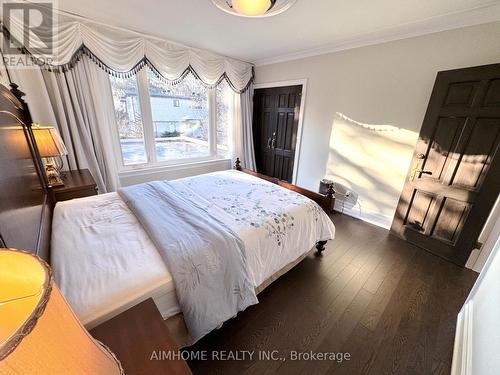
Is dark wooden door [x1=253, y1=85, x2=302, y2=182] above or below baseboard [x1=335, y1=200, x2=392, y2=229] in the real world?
above

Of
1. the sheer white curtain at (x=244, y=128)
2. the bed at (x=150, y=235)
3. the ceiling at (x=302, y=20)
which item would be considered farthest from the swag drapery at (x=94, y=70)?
the sheer white curtain at (x=244, y=128)

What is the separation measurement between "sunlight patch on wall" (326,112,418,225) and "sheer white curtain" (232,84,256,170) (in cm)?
159

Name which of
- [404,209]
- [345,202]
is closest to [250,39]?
[345,202]

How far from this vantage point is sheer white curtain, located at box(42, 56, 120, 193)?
228 cm

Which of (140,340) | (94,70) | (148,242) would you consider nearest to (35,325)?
(140,340)

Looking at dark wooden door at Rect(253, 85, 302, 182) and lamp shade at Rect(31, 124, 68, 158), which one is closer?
lamp shade at Rect(31, 124, 68, 158)

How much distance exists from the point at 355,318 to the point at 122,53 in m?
3.67

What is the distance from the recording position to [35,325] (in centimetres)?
25

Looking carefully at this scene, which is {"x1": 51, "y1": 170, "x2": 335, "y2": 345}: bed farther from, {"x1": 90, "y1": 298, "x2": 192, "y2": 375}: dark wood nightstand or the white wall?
the white wall

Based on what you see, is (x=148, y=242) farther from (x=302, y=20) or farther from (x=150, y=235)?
(x=302, y=20)

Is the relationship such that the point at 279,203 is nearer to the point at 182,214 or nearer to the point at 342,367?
the point at 182,214

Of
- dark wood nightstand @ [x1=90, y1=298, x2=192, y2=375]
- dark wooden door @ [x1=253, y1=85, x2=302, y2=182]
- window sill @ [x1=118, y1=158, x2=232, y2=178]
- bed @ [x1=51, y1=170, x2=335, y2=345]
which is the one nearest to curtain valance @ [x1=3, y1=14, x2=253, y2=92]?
dark wooden door @ [x1=253, y1=85, x2=302, y2=182]

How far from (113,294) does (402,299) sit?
2129mm

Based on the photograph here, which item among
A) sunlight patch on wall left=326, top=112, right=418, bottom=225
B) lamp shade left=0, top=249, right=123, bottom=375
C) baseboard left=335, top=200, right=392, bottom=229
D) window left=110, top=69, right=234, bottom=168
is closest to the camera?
lamp shade left=0, top=249, right=123, bottom=375
